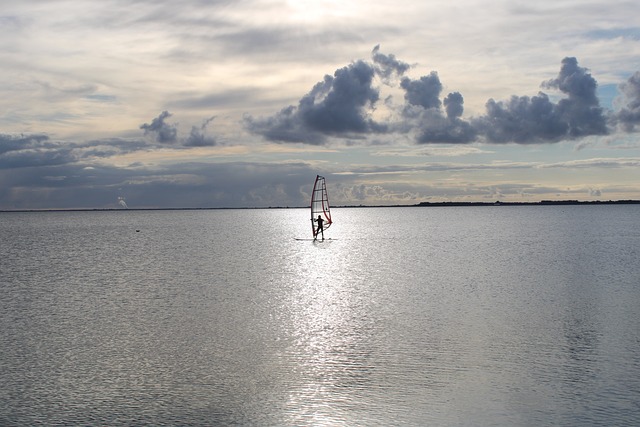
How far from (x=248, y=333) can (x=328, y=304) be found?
33.0 ft

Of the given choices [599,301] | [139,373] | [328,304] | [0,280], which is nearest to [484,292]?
[599,301]

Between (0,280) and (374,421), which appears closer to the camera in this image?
(374,421)

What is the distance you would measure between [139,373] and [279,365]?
4.82 metres

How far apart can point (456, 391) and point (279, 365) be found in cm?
668

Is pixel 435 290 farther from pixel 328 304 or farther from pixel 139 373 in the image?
pixel 139 373

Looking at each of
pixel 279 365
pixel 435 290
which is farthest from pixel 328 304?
pixel 279 365

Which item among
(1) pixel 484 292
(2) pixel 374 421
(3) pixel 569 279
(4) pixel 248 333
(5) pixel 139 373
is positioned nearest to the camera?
(2) pixel 374 421

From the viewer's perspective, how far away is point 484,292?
148ft

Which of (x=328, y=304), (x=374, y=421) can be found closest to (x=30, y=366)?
(x=374, y=421)

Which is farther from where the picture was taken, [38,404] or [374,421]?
[38,404]

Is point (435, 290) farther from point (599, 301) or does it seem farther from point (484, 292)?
point (599, 301)

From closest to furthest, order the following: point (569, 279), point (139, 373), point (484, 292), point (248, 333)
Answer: point (139, 373)
point (248, 333)
point (484, 292)
point (569, 279)

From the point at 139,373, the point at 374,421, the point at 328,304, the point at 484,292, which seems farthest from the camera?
the point at 484,292

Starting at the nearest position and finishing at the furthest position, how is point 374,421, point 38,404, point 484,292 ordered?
1. point 374,421
2. point 38,404
3. point 484,292
